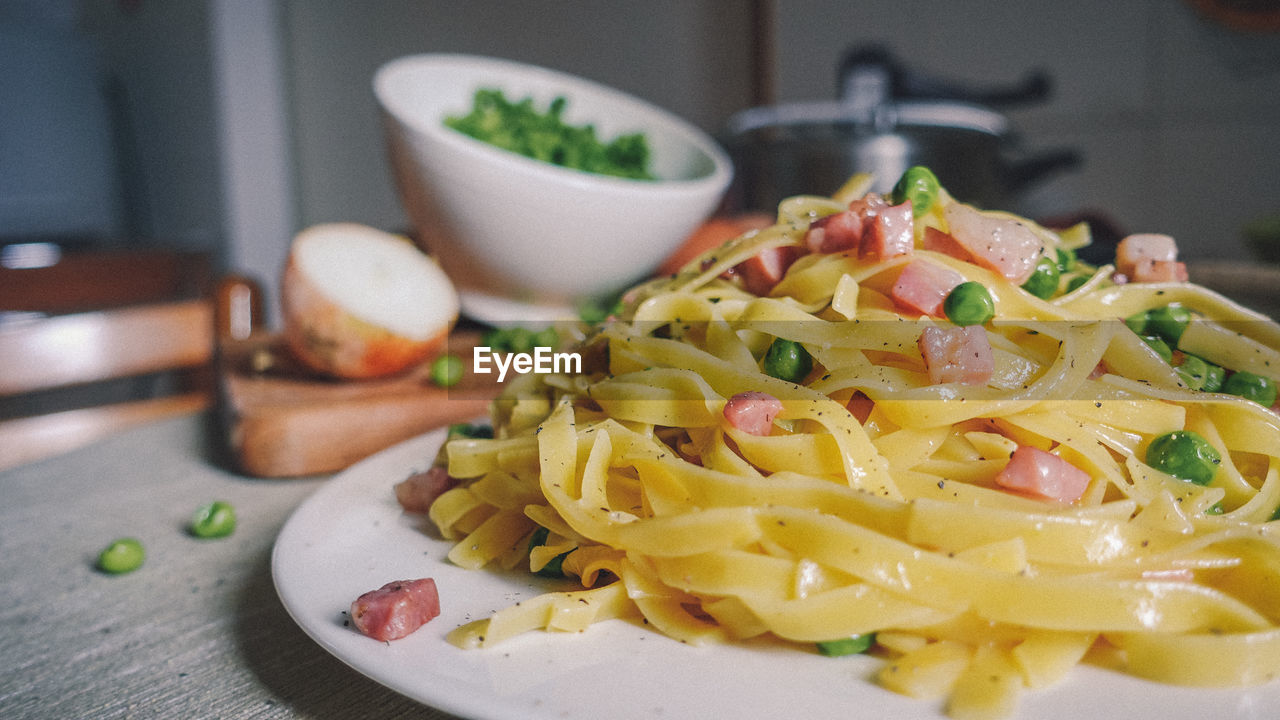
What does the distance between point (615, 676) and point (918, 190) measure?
3.72 feet

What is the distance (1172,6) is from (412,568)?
572 centimetres

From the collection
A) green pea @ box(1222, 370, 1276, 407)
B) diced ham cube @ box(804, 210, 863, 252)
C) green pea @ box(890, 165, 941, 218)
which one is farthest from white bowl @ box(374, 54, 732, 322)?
green pea @ box(1222, 370, 1276, 407)

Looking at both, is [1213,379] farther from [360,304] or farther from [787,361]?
A: [360,304]

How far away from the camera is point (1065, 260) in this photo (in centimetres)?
181

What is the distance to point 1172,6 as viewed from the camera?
4922 millimetres

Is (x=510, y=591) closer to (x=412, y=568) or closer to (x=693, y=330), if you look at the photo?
(x=412, y=568)

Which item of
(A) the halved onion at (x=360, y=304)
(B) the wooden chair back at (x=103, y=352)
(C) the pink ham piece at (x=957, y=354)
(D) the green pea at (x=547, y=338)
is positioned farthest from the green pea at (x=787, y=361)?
(B) the wooden chair back at (x=103, y=352)

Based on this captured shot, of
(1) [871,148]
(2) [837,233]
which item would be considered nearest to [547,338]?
(2) [837,233]

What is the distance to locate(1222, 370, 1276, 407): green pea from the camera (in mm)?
1503

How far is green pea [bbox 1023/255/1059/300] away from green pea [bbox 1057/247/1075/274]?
0.11 metres

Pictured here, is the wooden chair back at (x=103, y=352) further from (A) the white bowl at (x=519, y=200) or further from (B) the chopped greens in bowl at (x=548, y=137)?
(B) the chopped greens in bowl at (x=548, y=137)

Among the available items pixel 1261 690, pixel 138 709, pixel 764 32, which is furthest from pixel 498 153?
pixel 764 32

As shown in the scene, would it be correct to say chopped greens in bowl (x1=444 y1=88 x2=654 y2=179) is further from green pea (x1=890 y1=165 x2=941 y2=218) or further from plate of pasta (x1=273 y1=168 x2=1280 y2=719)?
green pea (x1=890 y1=165 x2=941 y2=218)

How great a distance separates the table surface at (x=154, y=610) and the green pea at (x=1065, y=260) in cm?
157
